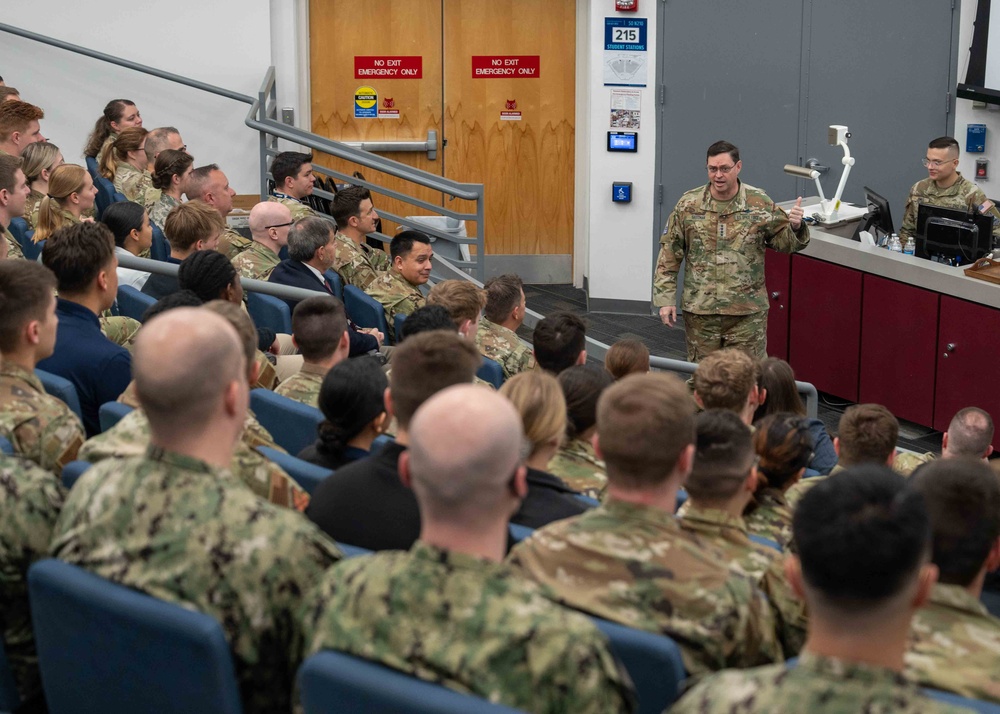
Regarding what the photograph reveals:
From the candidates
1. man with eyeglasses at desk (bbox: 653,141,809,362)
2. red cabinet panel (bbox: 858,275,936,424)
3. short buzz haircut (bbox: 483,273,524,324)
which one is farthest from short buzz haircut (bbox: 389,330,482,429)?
red cabinet panel (bbox: 858,275,936,424)

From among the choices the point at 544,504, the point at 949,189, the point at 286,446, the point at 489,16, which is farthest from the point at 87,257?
the point at 489,16

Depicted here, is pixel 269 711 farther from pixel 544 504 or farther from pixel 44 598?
pixel 544 504

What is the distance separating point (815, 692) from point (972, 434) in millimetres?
2728

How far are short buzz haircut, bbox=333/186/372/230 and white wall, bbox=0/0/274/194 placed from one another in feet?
9.20

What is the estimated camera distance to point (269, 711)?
76.7 inches

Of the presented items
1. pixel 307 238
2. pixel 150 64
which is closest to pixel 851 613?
pixel 307 238

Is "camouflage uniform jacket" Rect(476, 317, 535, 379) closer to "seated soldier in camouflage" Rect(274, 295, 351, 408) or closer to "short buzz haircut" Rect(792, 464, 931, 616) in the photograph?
"seated soldier in camouflage" Rect(274, 295, 351, 408)

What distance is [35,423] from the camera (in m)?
2.63

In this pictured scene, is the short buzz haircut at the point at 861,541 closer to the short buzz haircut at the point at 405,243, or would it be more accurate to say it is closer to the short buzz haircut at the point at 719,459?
the short buzz haircut at the point at 719,459

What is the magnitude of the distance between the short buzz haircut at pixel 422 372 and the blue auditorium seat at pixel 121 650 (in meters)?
0.76

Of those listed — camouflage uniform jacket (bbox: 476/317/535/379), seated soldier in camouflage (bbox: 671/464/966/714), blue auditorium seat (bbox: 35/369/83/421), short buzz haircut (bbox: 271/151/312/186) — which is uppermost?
short buzz haircut (bbox: 271/151/312/186)

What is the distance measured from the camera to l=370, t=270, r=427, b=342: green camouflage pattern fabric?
5.65 metres

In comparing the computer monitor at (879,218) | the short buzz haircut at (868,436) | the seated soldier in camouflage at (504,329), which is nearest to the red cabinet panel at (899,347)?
the computer monitor at (879,218)

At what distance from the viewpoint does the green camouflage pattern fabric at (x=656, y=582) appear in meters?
1.97
